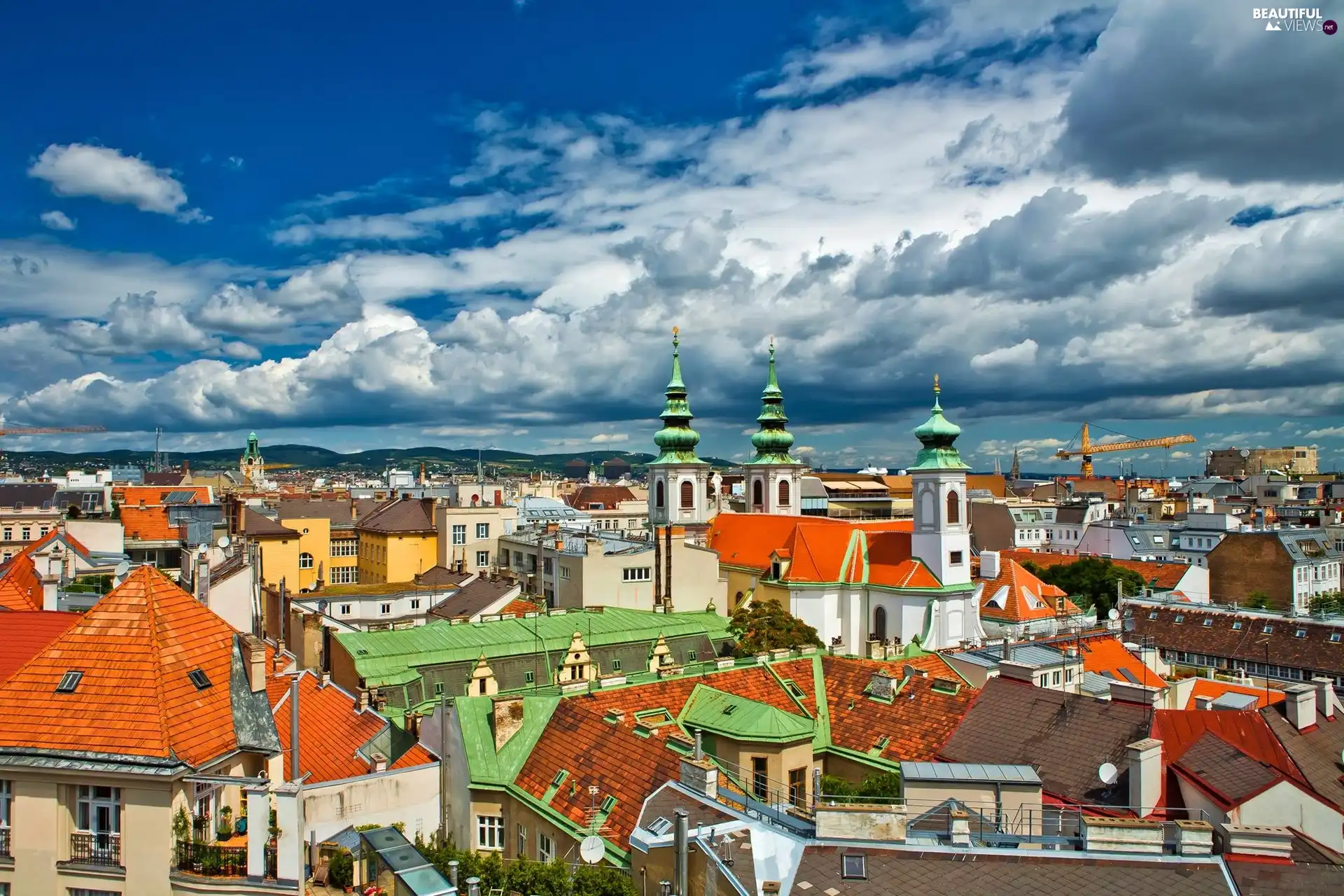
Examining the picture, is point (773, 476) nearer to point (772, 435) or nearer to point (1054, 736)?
point (772, 435)

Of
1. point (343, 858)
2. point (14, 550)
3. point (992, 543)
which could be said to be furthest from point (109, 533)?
point (992, 543)

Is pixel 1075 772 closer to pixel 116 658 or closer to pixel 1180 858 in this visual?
pixel 1180 858

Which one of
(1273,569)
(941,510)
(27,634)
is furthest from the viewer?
(1273,569)

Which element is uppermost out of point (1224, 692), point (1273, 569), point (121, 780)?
point (121, 780)

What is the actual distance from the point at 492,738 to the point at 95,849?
49.1 feet

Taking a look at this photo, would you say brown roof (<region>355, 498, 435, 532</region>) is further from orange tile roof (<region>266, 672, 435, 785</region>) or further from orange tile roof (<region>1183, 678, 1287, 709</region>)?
orange tile roof (<region>1183, 678, 1287, 709</region>)

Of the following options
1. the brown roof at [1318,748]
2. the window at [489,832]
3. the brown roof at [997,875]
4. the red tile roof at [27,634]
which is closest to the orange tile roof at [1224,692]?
the brown roof at [1318,748]

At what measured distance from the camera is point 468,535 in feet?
267

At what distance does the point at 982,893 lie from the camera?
16.5 m

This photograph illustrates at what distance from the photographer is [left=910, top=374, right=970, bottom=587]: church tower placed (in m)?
64.2

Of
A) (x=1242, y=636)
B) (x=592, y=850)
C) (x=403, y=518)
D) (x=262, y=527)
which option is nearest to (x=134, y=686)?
(x=592, y=850)

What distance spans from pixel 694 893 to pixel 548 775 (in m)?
12.7

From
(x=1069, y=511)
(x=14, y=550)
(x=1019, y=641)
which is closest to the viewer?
(x=1019, y=641)

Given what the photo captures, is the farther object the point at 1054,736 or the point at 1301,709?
the point at 1301,709
